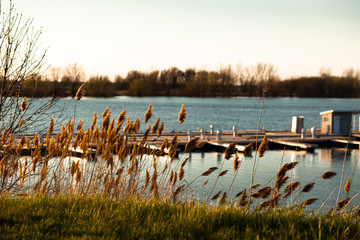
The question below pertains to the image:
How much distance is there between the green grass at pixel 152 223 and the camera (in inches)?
140

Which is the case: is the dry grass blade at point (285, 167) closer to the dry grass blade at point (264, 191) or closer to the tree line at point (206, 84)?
the dry grass blade at point (264, 191)

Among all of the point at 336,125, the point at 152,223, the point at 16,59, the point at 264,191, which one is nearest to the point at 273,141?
the point at 336,125

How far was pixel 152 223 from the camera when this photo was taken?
383 centimetres

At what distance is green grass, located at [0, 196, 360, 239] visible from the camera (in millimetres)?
3568

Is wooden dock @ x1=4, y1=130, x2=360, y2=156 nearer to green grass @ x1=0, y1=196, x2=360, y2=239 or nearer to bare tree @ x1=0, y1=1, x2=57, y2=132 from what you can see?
bare tree @ x1=0, y1=1, x2=57, y2=132

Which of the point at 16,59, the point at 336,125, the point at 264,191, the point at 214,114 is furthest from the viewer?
the point at 214,114

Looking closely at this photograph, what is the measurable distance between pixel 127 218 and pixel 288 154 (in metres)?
18.2

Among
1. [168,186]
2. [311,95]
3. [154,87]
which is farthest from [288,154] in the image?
[311,95]

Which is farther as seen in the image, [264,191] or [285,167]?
[264,191]

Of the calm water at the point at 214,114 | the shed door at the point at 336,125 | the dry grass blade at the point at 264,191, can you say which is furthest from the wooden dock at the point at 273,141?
the dry grass blade at the point at 264,191

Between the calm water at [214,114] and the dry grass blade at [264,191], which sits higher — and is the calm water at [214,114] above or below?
below

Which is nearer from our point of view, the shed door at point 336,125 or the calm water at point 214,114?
the shed door at point 336,125

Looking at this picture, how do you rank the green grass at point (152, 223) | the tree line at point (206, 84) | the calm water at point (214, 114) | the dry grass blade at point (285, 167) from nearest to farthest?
the green grass at point (152, 223)
the dry grass blade at point (285, 167)
the calm water at point (214, 114)
the tree line at point (206, 84)

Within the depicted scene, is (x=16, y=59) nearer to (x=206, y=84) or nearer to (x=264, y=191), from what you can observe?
(x=264, y=191)
